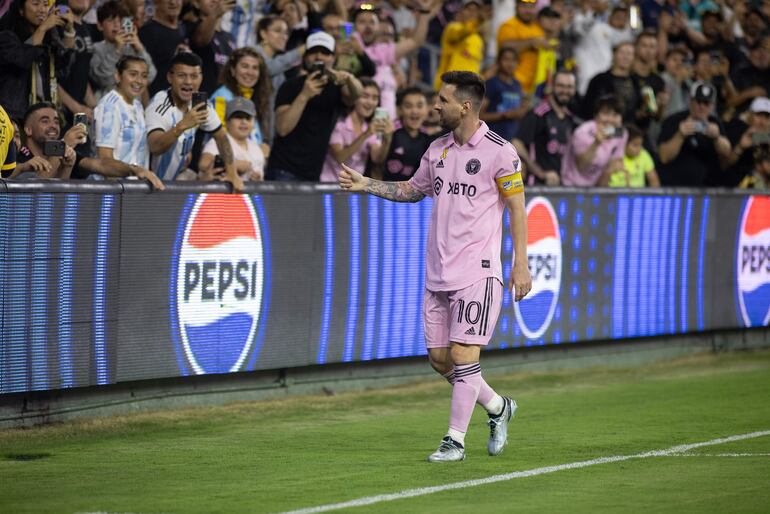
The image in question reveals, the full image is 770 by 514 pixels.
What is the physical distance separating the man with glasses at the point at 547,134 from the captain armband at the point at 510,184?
6.59 metres

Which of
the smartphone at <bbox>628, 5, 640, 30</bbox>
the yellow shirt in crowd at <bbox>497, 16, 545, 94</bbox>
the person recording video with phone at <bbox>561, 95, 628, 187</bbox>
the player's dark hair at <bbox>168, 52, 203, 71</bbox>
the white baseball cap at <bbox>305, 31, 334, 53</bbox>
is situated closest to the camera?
the player's dark hair at <bbox>168, 52, 203, 71</bbox>

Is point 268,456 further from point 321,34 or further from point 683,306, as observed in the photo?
point 683,306

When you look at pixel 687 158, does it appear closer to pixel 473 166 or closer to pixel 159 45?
pixel 159 45

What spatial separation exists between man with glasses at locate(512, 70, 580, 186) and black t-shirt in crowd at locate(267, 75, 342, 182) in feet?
9.35

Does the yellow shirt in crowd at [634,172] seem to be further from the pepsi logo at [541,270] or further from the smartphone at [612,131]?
the pepsi logo at [541,270]

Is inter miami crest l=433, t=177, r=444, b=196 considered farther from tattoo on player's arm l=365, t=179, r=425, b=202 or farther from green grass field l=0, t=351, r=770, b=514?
green grass field l=0, t=351, r=770, b=514

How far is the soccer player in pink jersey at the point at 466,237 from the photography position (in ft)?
30.2

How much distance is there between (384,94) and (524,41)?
9.08 feet

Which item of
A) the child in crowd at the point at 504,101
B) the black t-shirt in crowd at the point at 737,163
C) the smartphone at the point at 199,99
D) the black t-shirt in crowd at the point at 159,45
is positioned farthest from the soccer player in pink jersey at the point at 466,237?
the black t-shirt in crowd at the point at 737,163

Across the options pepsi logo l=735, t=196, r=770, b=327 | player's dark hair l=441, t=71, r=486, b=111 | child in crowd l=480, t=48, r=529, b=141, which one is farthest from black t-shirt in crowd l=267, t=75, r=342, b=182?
pepsi logo l=735, t=196, r=770, b=327

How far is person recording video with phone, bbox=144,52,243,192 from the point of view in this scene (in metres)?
11.9

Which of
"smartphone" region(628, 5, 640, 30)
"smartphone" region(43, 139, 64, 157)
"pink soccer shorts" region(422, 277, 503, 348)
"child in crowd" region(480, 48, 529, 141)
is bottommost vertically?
"pink soccer shorts" region(422, 277, 503, 348)

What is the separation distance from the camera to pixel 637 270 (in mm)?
16250

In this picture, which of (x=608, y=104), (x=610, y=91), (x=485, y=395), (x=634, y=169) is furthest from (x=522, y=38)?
(x=485, y=395)
